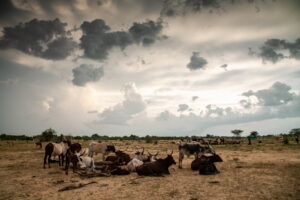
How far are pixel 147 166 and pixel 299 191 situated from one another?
26.2 ft

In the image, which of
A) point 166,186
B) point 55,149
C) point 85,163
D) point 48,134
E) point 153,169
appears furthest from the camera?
point 48,134

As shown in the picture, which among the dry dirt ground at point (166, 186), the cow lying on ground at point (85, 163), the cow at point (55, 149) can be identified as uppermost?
the cow at point (55, 149)

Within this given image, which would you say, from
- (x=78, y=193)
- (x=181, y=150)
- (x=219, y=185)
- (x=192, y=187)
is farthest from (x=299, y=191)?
(x=78, y=193)

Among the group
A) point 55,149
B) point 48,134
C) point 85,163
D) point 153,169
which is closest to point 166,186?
point 153,169

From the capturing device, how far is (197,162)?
14586 millimetres

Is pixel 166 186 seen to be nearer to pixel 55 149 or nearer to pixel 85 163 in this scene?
pixel 85 163

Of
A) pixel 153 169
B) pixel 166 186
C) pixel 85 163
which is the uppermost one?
pixel 85 163

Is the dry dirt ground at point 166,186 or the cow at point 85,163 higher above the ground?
the cow at point 85,163

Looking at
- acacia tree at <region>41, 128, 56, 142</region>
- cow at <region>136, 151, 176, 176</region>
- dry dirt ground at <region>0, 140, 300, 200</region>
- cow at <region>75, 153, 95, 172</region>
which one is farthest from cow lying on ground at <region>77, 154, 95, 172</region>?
acacia tree at <region>41, 128, 56, 142</region>

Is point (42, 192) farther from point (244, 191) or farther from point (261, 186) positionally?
point (261, 186)

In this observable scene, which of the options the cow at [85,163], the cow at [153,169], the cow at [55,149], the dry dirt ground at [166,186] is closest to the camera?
the dry dirt ground at [166,186]

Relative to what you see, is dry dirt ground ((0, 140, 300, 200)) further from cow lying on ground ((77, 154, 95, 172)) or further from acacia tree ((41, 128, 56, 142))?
acacia tree ((41, 128, 56, 142))

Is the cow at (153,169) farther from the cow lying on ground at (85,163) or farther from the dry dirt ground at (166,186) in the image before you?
the cow lying on ground at (85,163)

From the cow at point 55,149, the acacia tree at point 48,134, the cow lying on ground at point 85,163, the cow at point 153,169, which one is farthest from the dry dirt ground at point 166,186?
the acacia tree at point 48,134
